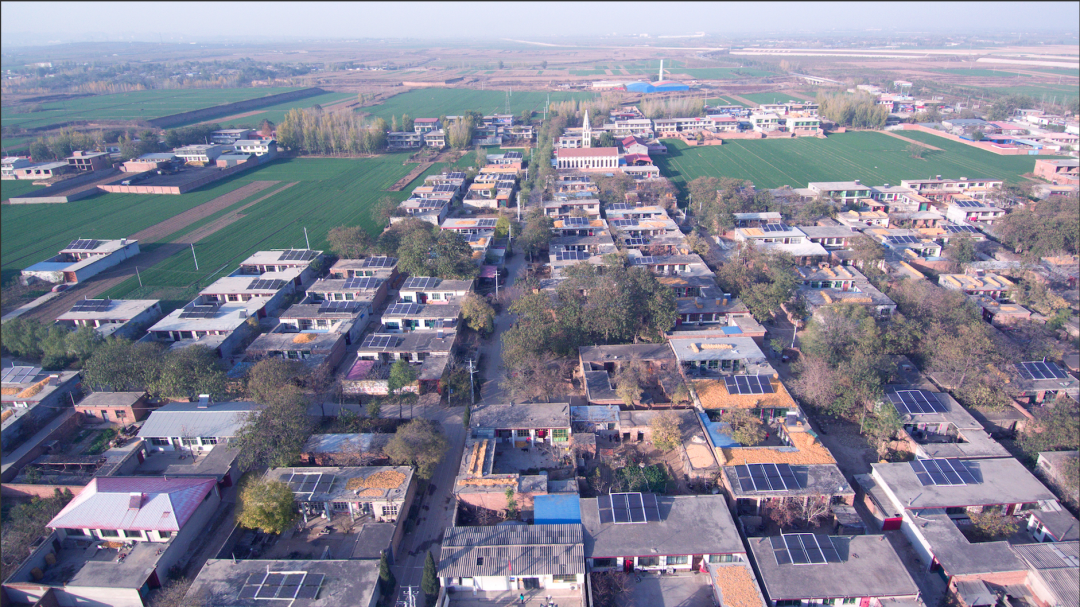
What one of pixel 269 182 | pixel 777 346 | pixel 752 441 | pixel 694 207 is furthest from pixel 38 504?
pixel 269 182

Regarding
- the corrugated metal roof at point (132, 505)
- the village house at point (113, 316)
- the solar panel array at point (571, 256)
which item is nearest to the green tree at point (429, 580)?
the corrugated metal roof at point (132, 505)

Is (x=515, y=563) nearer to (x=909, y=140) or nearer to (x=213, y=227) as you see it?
(x=213, y=227)

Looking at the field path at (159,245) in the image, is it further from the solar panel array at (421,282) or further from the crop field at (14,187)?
the solar panel array at (421,282)

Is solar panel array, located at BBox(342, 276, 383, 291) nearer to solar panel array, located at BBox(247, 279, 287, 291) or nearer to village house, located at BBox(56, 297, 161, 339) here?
solar panel array, located at BBox(247, 279, 287, 291)

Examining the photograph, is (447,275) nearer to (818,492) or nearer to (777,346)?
(777,346)

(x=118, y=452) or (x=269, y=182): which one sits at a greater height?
(x=269, y=182)
